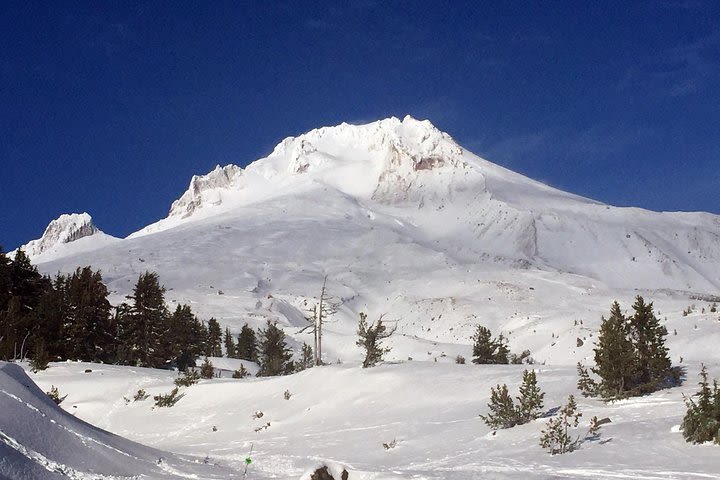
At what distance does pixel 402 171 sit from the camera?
173 m

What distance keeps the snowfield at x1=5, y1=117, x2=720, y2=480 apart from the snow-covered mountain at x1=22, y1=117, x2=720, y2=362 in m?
0.52

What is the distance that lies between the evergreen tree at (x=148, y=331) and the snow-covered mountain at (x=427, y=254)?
836 inches

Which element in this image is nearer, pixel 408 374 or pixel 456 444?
pixel 456 444

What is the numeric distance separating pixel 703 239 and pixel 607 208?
21.4 m

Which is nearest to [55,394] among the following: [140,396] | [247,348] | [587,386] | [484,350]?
[140,396]

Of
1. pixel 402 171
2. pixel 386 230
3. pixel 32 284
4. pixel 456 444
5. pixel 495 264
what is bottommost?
pixel 456 444

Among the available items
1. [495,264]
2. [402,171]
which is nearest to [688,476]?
[495,264]

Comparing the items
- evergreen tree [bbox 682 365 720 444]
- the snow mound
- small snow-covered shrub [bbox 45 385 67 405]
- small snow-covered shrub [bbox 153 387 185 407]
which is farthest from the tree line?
evergreen tree [bbox 682 365 720 444]

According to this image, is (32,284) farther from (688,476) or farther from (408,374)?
(688,476)

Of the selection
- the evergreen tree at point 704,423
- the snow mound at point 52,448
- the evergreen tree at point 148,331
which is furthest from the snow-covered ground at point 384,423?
the evergreen tree at point 148,331

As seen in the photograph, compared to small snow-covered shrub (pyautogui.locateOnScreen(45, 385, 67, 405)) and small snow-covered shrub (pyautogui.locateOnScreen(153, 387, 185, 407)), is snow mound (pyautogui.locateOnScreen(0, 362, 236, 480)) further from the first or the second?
small snow-covered shrub (pyautogui.locateOnScreen(45, 385, 67, 405))

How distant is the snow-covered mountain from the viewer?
2940 inches

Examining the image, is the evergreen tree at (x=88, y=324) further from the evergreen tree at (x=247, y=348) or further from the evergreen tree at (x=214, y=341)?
the evergreen tree at (x=247, y=348)

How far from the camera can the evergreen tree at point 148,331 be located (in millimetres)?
42281
